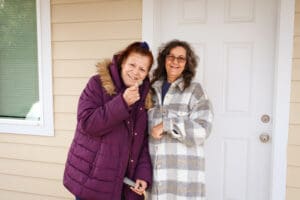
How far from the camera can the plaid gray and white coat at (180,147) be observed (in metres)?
1.79

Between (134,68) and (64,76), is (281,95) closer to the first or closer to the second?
(134,68)

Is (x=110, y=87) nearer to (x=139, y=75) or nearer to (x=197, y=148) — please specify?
(x=139, y=75)

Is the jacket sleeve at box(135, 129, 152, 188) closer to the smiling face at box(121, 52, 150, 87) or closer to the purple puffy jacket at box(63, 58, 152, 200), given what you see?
the purple puffy jacket at box(63, 58, 152, 200)

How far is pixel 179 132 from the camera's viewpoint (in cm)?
176

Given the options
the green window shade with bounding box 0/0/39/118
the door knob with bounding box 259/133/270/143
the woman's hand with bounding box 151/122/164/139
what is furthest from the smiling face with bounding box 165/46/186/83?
the green window shade with bounding box 0/0/39/118

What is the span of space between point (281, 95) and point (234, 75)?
35 centimetres

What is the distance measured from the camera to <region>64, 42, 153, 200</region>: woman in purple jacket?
166cm

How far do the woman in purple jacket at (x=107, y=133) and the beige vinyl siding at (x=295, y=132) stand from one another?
100 cm

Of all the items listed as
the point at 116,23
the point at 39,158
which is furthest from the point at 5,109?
the point at 116,23

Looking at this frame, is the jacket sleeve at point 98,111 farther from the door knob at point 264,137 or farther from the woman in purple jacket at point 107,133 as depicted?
the door knob at point 264,137

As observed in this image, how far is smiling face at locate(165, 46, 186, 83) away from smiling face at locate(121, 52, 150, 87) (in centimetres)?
22

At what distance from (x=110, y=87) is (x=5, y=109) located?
1.69 metres

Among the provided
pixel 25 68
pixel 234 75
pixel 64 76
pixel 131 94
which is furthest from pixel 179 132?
pixel 25 68

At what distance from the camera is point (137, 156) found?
1799 mm
